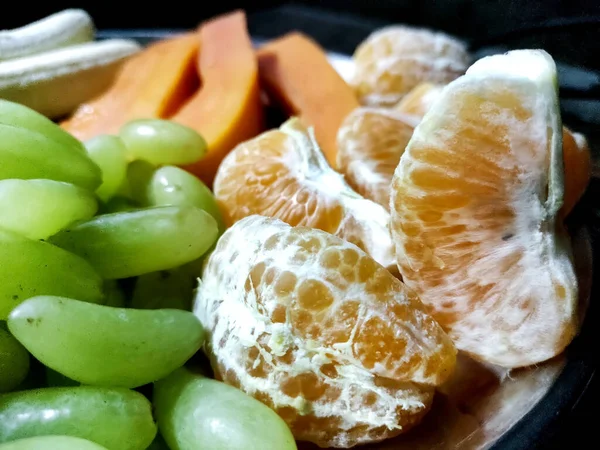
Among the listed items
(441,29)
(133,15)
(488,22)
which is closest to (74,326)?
(488,22)

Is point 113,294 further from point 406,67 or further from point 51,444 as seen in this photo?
point 406,67

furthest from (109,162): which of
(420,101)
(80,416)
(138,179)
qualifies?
(420,101)

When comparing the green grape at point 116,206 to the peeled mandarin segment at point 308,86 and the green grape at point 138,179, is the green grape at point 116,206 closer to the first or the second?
the green grape at point 138,179

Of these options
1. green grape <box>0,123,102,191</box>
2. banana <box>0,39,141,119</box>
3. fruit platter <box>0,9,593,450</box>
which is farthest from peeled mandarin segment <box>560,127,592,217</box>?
banana <box>0,39,141,119</box>

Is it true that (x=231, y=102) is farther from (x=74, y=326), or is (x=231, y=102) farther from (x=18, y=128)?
(x=74, y=326)

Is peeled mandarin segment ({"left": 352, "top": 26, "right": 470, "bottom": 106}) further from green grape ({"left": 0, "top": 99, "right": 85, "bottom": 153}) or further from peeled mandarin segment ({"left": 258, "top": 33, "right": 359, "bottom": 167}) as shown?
green grape ({"left": 0, "top": 99, "right": 85, "bottom": 153})

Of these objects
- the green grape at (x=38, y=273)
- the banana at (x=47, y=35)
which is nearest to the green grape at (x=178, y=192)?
the green grape at (x=38, y=273)
